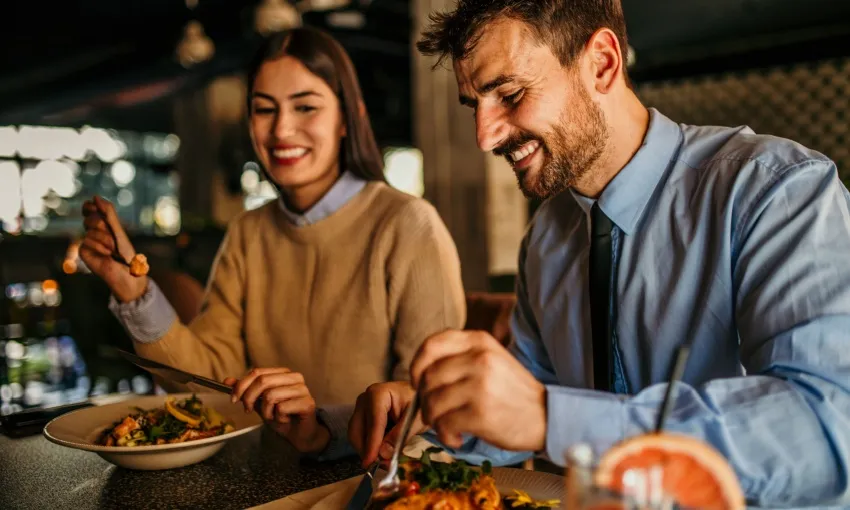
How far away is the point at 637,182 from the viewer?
1.29 metres

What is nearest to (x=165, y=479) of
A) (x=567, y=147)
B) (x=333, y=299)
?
(x=333, y=299)

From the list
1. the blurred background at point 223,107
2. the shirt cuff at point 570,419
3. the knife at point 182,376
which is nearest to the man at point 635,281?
the shirt cuff at point 570,419

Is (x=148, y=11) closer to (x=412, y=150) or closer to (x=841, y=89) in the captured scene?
(x=412, y=150)

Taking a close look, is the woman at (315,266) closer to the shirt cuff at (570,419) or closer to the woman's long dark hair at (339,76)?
the woman's long dark hair at (339,76)

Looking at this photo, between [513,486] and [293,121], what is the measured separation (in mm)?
1162

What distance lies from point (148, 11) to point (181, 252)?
3264mm

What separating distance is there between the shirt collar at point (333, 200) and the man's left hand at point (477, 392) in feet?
3.94

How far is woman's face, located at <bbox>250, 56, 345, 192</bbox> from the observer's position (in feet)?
6.00

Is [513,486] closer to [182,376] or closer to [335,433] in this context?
[335,433]

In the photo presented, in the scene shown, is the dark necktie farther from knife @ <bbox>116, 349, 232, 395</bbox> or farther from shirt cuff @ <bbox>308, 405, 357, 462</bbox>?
knife @ <bbox>116, 349, 232, 395</bbox>

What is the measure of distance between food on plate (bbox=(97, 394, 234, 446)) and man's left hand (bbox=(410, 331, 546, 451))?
62 centimetres

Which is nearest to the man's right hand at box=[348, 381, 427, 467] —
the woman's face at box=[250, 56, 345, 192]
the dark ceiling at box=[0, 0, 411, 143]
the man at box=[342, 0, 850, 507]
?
the man at box=[342, 0, 850, 507]

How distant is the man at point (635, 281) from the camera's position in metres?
0.81

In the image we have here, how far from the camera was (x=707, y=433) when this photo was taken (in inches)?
32.5
